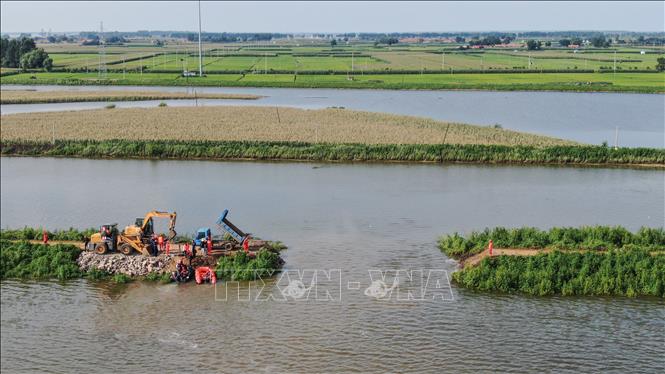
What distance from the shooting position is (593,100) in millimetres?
52625

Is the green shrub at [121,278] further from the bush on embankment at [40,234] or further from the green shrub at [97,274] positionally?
the bush on embankment at [40,234]

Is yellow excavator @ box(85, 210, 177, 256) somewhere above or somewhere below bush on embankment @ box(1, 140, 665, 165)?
below

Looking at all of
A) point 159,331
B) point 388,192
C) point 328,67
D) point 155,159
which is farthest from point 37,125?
point 328,67

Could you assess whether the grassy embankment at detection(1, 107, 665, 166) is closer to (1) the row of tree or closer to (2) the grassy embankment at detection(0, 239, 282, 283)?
(2) the grassy embankment at detection(0, 239, 282, 283)

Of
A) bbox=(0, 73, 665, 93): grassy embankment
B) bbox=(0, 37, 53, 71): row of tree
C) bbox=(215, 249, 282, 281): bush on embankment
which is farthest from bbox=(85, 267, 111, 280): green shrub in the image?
bbox=(0, 37, 53, 71): row of tree

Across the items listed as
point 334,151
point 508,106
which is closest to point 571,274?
point 334,151

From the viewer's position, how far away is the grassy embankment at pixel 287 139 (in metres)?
30.5

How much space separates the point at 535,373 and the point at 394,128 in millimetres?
25283

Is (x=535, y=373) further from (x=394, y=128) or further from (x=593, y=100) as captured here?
(x=593, y=100)

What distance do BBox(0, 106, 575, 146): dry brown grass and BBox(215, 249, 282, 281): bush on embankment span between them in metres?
16.7

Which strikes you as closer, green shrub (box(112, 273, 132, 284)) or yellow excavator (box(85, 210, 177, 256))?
green shrub (box(112, 273, 132, 284))

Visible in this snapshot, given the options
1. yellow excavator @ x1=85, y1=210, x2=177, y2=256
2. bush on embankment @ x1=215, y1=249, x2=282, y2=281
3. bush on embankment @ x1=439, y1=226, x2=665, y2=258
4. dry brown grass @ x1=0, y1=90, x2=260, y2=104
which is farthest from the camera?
dry brown grass @ x1=0, y1=90, x2=260, y2=104

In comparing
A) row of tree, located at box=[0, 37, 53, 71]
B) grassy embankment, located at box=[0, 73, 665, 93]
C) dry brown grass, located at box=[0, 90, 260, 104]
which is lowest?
dry brown grass, located at box=[0, 90, 260, 104]

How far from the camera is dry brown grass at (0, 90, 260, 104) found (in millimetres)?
50906
